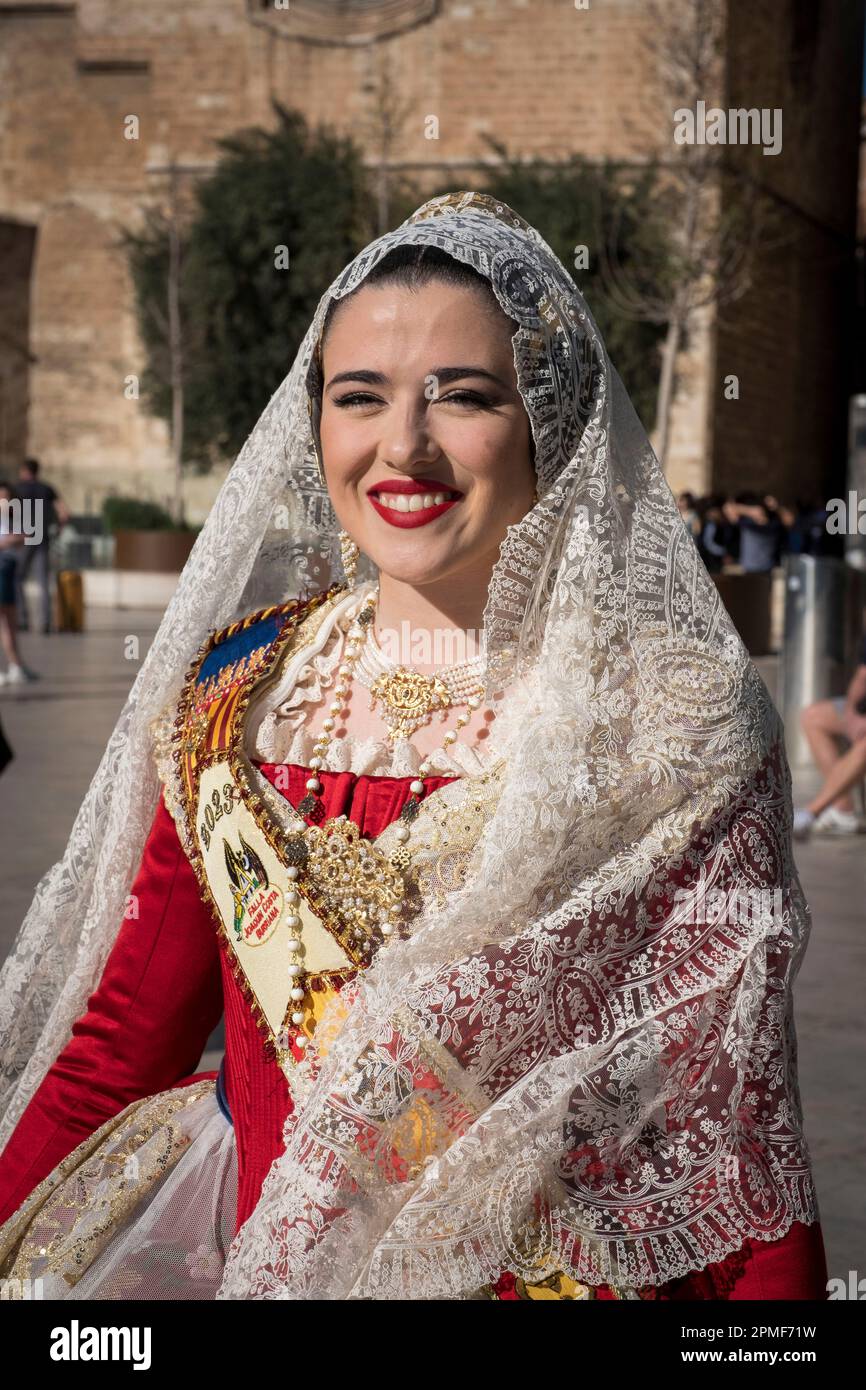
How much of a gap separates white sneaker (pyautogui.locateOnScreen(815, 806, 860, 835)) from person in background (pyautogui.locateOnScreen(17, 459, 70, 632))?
8015 mm

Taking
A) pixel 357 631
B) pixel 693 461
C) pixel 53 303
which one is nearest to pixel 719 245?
pixel 693 461

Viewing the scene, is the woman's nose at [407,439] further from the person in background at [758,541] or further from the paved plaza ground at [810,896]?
the person in background at [758,541]

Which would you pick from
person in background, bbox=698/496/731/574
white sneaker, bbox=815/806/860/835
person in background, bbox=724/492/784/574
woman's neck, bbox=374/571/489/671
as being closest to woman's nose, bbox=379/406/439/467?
woman's neck, bbox=374/571/489/671

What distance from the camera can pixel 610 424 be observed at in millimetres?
1832

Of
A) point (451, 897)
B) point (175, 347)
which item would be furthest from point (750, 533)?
point (451, 897)

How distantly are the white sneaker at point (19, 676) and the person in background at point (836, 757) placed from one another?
20.4 feet

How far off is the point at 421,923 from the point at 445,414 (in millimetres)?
516

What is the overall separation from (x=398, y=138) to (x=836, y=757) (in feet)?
64.4

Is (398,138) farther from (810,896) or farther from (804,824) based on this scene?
(810,896)

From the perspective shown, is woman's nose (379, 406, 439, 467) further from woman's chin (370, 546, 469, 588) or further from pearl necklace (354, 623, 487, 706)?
pearl necklace (354, 623, 487, 706)

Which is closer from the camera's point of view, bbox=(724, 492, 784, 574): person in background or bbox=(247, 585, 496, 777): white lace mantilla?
bbox=(247, 585, 496, 777): white lace mantilla

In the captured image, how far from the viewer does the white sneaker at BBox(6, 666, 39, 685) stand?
39.1 feet
